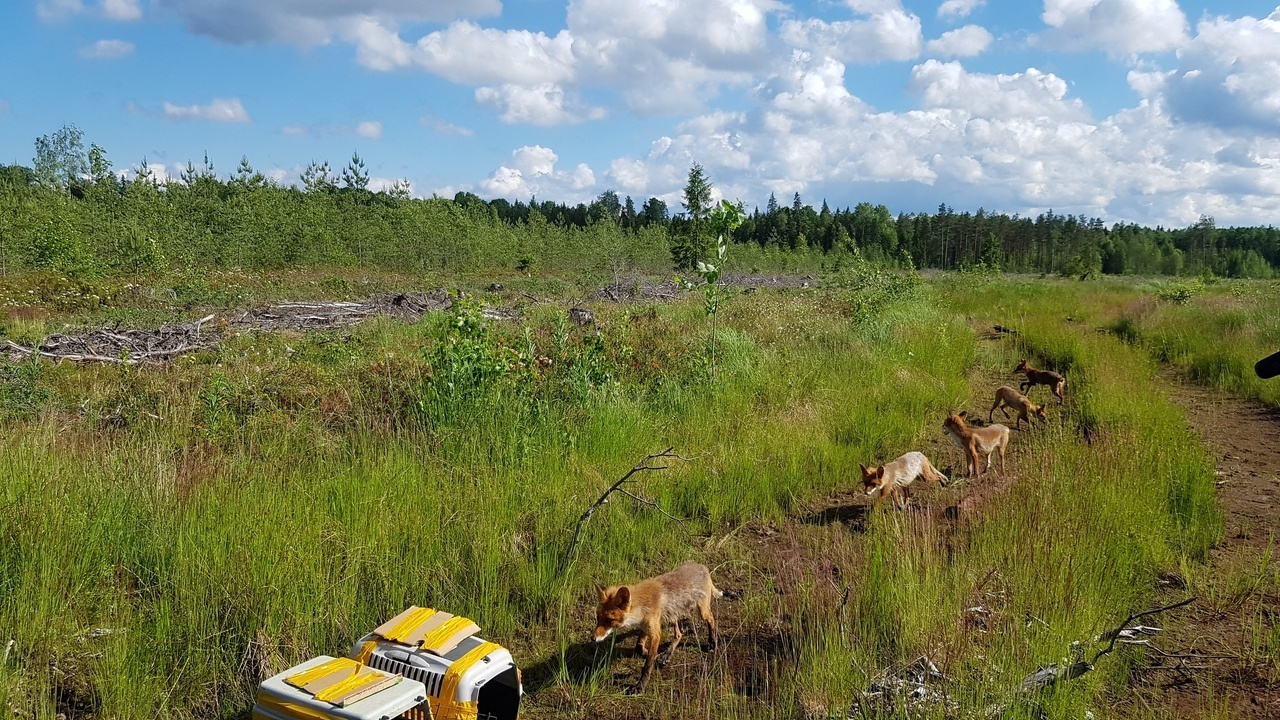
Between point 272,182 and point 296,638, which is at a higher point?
point 272,182

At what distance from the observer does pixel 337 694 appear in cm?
227

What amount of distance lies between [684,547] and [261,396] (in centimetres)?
468

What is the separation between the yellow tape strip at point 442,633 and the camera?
269cm

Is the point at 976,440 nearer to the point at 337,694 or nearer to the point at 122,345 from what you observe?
the point at 337,694

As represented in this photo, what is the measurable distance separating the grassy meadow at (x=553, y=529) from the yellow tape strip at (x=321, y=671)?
2.73 feet

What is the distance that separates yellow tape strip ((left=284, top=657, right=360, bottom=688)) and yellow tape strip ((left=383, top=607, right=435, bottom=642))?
18cm

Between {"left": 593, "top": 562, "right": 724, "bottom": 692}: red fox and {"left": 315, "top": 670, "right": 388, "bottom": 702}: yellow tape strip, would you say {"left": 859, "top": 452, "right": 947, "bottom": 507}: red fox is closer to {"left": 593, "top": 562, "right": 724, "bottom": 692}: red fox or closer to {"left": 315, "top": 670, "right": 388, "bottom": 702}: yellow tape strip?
{"left": 593, "top": 562, "right": 724, "bottom": 692}: red fox

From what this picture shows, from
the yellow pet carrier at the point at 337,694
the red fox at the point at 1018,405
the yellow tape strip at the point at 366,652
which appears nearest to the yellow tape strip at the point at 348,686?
the yellow pet carrier at the point at 337,694

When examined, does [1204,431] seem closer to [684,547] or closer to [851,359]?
[851,359]

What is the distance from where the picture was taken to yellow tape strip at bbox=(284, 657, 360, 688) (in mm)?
2406

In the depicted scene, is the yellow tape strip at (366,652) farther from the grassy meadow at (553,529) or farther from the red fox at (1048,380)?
the red fox at (1048,380)

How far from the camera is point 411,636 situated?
2.75m

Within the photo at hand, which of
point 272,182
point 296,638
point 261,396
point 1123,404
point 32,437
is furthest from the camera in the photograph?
point 272,182

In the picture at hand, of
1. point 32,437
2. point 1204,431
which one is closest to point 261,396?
point 32,437
